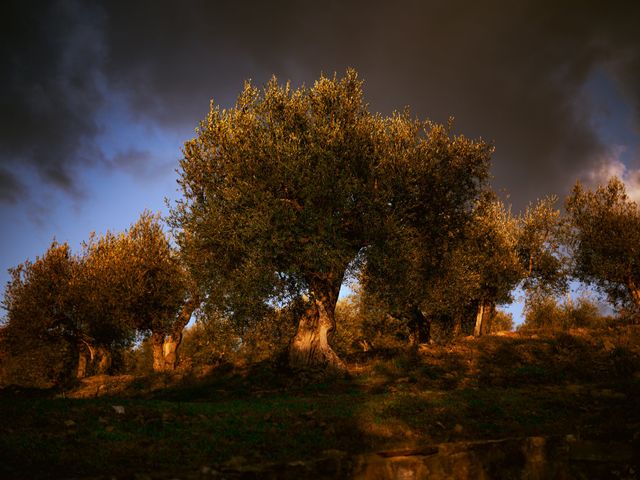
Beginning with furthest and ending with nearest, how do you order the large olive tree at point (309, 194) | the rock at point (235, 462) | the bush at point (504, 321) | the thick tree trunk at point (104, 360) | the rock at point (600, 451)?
1. the bush at point (504, 321)
2. the thick tree trunk at point (104, 360)
3. the large olive tree at point (309, 194)
4. the rock at point (600, 451)
5. the rock at point (235, 462)

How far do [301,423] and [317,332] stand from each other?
13435mm

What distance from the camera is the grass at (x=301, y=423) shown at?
26.1 ft

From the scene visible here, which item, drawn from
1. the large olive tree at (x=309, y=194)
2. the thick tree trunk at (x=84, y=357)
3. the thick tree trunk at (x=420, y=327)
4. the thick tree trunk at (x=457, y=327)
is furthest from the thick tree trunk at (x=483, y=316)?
the thick tree trunk at (x=84, y=357)

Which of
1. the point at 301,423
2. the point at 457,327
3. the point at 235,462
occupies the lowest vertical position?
the point at 235,462

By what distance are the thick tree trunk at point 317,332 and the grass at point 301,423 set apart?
3.97m

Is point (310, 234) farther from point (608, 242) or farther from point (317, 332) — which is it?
point (608, 242)

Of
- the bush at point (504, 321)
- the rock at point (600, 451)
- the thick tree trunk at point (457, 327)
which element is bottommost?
the rock at point (600, 451)

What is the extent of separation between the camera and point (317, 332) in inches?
973

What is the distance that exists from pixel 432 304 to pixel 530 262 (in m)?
11.5

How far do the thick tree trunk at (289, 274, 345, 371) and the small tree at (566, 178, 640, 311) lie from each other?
25.2 m

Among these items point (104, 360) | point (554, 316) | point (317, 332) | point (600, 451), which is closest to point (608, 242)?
point (554, 316)

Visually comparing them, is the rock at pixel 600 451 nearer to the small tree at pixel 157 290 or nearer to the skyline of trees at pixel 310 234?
the skyline of trees at pixel 310 234

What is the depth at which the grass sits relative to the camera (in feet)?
26.1

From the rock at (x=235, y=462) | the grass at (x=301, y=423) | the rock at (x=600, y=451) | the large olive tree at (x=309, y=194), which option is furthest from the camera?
the large olive tree at (x=309, y=194)
